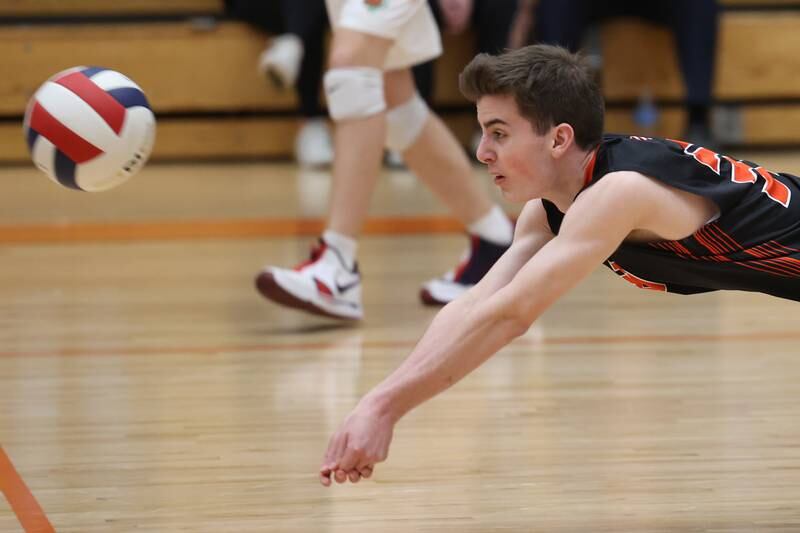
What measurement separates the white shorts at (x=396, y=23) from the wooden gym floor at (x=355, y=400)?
2.27 feet

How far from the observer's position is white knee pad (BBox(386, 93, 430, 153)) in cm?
334

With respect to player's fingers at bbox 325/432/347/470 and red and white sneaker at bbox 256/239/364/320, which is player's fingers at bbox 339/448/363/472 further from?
red and white sneaker at bbox 256/239/364/320

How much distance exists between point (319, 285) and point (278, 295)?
0.37 ft

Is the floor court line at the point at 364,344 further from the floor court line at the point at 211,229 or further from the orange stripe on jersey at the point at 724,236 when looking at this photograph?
the floor court line at the point at 211,229

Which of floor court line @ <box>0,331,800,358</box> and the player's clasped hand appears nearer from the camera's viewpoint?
the player's clasped hand

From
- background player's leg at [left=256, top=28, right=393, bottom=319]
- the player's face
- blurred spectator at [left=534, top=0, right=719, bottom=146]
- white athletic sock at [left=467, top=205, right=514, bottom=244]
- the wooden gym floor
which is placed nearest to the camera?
the player's face

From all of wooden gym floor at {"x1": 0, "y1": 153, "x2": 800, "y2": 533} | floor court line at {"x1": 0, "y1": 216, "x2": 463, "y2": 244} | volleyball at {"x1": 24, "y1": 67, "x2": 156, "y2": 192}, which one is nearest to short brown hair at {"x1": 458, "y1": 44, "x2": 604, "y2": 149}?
wooden gym floor at {"x1": 0, "y1": 153, "x2": 800, "y2": 533}

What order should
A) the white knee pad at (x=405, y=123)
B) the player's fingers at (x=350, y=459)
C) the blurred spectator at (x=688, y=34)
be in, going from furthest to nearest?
1. the blurred spectator at (x=688, y=34)
2. the white knee pad at (x=405, y=123)
3. the player's fingers at (x=350, y=459)

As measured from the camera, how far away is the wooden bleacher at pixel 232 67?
648 cm

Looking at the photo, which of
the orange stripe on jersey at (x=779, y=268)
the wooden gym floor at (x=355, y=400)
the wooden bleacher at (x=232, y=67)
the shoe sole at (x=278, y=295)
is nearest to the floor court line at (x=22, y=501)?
the wooden gym floor at (x=355, y=400)

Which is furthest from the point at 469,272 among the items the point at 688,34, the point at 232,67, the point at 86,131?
the point at 232,67

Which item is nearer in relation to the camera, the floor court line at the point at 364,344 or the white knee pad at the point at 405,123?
the floor court line at the point at 364,344

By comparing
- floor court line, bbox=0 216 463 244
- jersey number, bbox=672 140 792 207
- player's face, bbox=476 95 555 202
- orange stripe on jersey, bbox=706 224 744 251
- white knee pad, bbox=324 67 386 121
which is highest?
player's face, bbox=476 95 555 202

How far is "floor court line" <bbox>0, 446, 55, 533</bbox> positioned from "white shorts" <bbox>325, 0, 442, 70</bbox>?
4.71 feet
